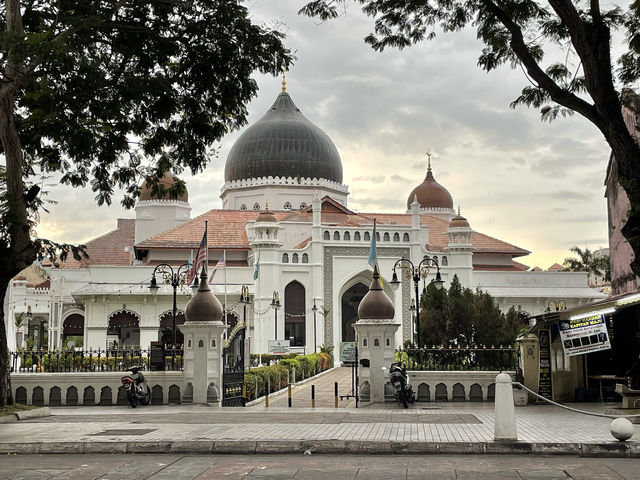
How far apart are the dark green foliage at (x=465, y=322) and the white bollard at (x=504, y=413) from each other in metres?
14.4

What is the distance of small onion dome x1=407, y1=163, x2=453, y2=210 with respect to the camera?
64.6 metres

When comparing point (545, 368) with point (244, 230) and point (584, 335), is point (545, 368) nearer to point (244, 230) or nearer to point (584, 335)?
point (584, 335)

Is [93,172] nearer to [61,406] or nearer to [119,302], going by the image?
[61,406]

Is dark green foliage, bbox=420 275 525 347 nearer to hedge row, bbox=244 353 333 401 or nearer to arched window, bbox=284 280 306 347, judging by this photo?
hedge row, bbox=244 353 333 401

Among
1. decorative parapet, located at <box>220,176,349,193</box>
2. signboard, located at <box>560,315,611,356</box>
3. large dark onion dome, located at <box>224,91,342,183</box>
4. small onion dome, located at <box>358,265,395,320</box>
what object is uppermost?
large dark onion dome, located at <box>224,91,342,183</box>

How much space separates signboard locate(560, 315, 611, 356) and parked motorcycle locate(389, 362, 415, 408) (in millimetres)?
3542

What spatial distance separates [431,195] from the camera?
2559 inches

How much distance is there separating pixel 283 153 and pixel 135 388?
39.8 m

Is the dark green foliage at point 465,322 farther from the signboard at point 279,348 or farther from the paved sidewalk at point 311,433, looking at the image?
the paved sidewalk at point 311,433

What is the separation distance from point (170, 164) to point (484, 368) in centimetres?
922

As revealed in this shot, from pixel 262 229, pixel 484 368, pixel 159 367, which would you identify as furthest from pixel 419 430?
pixel 262 229

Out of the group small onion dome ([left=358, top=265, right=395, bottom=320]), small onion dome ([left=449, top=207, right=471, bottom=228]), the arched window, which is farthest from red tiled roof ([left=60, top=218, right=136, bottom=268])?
small onion dome ([left=358, top=265, right=395, bottom=320])

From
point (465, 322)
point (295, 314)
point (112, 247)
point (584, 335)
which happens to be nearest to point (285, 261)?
point (295, 314)

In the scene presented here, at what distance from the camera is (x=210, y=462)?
29.5 feet
